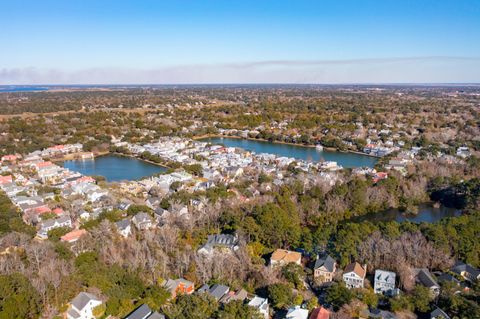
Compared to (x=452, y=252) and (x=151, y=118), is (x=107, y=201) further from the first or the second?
(x=151, y=118)

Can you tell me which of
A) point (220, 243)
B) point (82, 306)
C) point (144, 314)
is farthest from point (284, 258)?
point (82, 306)

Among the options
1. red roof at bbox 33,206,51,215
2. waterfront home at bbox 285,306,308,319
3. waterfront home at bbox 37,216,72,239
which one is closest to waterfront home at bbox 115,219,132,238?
waterfront home at bbox 37,216,72,239

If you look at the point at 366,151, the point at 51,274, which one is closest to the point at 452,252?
the point at 51,274

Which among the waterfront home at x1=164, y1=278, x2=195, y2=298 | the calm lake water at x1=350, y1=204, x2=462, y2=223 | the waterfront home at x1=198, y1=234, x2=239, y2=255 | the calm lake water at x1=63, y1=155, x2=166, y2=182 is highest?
the waterfront home at x1=198, y1=234, x2=239, y2=255

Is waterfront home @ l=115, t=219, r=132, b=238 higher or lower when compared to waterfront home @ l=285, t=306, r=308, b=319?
higher

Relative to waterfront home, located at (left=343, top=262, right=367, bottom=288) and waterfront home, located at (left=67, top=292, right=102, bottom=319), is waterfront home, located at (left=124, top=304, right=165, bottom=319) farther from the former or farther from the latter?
waterfront home, located at (left=343, top=262, right=367, bottom=288)

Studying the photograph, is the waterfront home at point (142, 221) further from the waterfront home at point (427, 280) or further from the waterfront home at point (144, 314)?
the waterfront home at point (427, 280)
